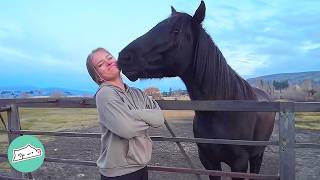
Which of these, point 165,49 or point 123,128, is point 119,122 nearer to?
point 123,128

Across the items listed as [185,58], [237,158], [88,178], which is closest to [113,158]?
[185,58]

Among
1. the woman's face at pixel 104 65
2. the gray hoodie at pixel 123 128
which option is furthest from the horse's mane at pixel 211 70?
the woman's face at pixel 104 65

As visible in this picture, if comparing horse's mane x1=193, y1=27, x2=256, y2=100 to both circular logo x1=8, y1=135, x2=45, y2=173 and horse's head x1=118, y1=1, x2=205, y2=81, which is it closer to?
horse's head x1=118, y1=1, x2=205, y2=81

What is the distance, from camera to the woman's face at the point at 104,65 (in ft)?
8.66

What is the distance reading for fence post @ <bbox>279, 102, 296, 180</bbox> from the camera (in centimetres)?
282

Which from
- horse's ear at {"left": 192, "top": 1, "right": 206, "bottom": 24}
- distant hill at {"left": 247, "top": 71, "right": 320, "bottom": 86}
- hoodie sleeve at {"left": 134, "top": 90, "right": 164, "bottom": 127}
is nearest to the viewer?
hoodie sleeve at {"left": 134, "top": 90, "right": 164, "bottom": 127}

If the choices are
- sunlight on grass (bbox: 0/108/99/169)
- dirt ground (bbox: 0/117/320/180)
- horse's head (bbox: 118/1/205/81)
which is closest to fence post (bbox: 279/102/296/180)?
horse's head (bbox: 118/1/205/81)

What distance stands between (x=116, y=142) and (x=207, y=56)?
1.51 m

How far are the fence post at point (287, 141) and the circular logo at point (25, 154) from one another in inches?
91.3

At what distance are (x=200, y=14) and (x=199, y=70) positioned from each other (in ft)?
1.68

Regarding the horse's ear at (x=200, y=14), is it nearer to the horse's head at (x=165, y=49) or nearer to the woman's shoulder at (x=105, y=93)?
the horse's head at (x=165, y=49)

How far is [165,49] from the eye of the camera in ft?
11.6

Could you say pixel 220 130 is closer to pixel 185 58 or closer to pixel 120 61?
pixel 185 58

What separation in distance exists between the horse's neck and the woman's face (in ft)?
4.14
